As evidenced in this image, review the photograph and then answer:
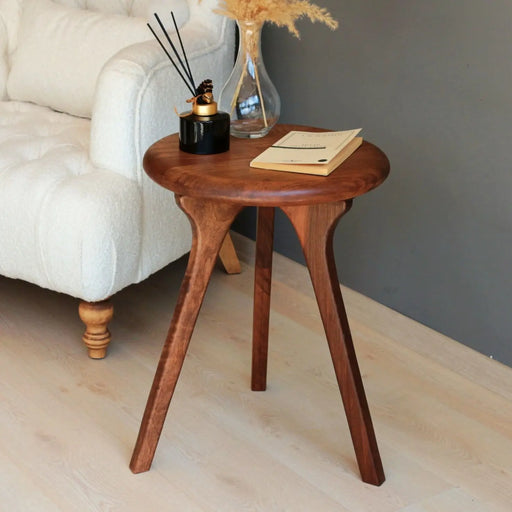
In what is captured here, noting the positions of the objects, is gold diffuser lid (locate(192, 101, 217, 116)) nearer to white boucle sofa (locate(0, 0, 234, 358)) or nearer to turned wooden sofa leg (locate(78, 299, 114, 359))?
white boucle sofa (locate(0, 0, 234, 358))

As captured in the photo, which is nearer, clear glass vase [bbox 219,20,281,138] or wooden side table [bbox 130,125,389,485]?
wooden side table [bbox 130,125,389,485]

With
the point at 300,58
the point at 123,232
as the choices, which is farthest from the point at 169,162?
the point at 300,58

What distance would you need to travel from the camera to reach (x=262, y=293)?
1576mm

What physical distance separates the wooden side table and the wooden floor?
8 centimetres

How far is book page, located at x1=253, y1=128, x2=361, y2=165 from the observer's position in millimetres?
1286

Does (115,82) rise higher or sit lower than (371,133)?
higher

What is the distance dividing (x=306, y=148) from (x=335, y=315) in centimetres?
26

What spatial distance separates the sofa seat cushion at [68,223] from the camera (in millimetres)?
1608

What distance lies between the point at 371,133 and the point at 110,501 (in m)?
0.97

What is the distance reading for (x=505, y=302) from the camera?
1.69m

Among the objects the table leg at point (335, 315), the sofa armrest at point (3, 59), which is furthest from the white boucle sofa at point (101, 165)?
the table leg at point (335, 315)

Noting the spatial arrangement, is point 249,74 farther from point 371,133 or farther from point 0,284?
point 0,284

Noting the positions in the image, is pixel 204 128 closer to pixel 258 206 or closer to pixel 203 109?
pixel 203 109

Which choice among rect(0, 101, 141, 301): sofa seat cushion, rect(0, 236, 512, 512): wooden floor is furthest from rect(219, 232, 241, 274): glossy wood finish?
rect(0, 101, 141, 301): sofa seat cushion
